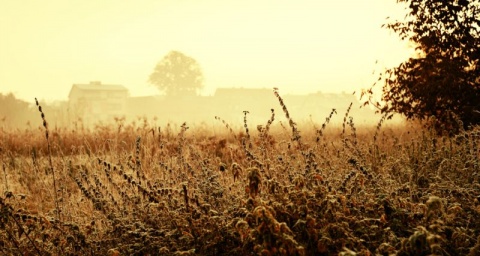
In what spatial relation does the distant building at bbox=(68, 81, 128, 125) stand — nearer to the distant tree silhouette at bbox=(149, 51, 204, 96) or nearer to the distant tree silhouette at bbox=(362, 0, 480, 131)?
the distant tree silhouette at bbox=(149, 51, 204, 96)

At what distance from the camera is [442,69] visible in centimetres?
845

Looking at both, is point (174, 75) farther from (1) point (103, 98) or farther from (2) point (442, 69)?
(2) point (442, 69)

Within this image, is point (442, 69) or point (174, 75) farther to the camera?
point (174, 75)

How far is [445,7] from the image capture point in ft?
28.1

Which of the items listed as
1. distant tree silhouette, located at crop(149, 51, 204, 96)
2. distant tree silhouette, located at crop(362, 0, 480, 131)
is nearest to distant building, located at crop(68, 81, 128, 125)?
distant tree silhouette, located at crop(149, 51, 204, 96)

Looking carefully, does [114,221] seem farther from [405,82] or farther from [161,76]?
[161,76]

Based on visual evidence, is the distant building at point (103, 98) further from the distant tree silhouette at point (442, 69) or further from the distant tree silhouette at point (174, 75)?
the distant tree silhouette at point (442, 69)

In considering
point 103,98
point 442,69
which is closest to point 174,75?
point 103,98

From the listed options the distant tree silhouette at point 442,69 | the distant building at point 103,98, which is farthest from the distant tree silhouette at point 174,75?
the distant tree silhouette at point 442,69

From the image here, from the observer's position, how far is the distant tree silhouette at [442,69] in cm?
837

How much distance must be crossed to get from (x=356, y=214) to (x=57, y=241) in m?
2.78

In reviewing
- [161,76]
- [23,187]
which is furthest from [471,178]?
[161,76]

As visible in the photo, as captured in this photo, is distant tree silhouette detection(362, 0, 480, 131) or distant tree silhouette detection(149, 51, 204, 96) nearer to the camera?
distant tree silhouette detection(362, 0, 480, 131)

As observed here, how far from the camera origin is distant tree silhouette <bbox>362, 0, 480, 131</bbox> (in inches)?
329
